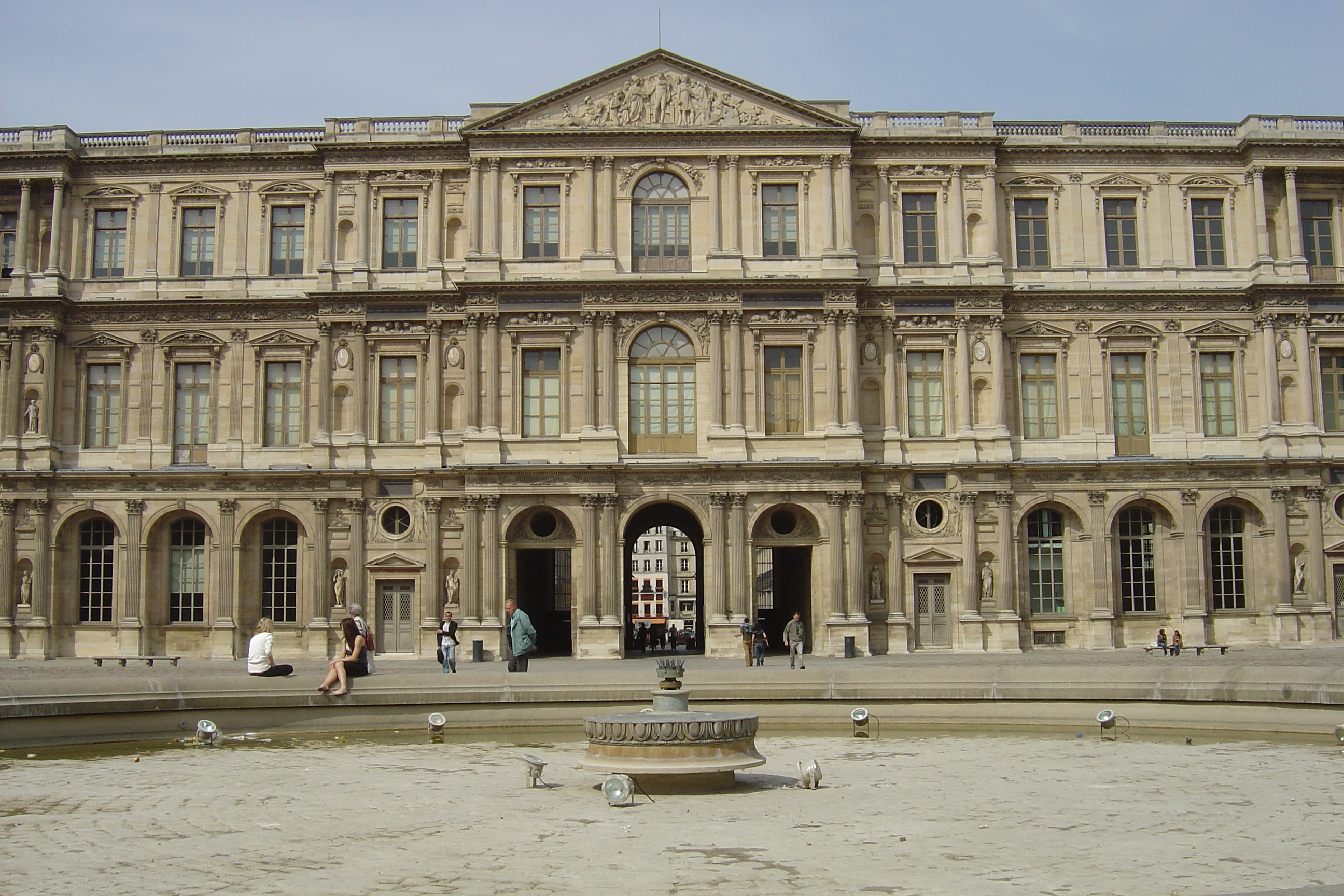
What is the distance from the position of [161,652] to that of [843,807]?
110 feet

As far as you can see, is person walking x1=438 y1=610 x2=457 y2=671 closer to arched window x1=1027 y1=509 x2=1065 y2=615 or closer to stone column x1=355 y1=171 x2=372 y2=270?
stone column x1=355 y1=171 x2=372 y2=270

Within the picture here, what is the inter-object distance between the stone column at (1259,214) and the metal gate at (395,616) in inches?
1195

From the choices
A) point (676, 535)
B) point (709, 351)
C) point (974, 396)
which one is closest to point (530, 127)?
point (709, 351)

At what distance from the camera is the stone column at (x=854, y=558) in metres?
40.4

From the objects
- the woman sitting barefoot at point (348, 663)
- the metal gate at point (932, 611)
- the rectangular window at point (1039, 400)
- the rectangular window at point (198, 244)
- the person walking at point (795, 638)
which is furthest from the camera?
the rectangular window at point (198, 244)

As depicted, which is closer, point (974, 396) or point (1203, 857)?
point (1203, 857)

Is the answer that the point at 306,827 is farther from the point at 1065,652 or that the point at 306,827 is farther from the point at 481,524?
the point at 1065,652

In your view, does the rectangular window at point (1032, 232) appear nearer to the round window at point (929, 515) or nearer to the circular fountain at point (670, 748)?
the round window at point (929, 515)

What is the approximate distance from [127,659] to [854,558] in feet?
75.5

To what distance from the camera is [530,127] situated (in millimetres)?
41625

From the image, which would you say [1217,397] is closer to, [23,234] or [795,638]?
[795,638]

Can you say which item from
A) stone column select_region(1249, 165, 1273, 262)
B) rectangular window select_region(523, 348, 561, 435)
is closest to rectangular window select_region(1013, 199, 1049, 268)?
stone column select_region(1249, 165, 1273, 262)

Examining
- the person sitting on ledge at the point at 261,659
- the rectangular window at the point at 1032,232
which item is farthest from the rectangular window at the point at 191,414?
the rectangular window at the point at 1032,232

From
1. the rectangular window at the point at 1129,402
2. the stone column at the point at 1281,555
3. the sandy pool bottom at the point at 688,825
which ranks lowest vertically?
the sandy pool bottom at the point at 688,825
